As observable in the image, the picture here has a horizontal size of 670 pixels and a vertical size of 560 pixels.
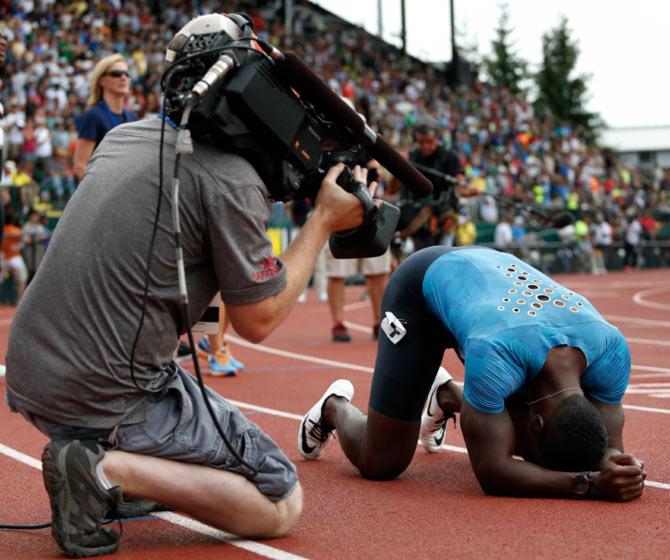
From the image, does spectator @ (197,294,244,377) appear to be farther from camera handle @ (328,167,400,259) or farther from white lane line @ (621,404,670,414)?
camera handle @ (328,167,400,259)

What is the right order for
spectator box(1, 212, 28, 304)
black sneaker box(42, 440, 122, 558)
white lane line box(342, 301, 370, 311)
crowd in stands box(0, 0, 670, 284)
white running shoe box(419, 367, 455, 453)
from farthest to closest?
crowd in stands box(0, 0, 670, 284)
white lane line box(342, 301, 370, 311)
spectator box(1, 212, 28, 304)
white running shoe box(419, 367, 455, 453)
black sneaker box(42, 440, 122, 558)

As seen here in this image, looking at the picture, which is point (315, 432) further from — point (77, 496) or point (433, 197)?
point (433, 197)

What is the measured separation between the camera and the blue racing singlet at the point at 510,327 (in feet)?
14.0

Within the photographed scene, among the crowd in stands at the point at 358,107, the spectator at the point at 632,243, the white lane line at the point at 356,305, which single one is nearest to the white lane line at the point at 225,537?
the crowd in stands at the point at 358,107

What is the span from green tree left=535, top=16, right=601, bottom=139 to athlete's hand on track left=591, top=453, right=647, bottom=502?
7111 cm

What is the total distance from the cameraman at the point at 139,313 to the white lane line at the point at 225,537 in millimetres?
133

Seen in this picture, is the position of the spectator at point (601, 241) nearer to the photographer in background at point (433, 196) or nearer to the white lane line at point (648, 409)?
the photographer in background at point (433, 196)

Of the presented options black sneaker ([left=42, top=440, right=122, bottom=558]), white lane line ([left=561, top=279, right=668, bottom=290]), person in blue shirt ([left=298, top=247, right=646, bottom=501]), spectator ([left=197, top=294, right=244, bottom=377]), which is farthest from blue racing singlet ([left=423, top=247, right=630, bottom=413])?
white lane line ([left=561, top=279, right=668, bottom=290])

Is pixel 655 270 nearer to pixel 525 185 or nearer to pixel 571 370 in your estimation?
pixel 525 185

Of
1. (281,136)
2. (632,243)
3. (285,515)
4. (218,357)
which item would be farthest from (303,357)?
(632,243)

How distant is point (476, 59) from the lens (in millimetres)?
77688

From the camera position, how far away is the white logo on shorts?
492 cm

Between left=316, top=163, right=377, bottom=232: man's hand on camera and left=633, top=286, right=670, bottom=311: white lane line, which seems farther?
left=633, top=286, right=670, bottom=311: white lane line

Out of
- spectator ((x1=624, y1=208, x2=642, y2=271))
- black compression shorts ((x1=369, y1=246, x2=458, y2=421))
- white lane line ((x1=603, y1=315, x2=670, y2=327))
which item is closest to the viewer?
black compression shorts ((x1=369, y1=246, x2=458, y2=421))
